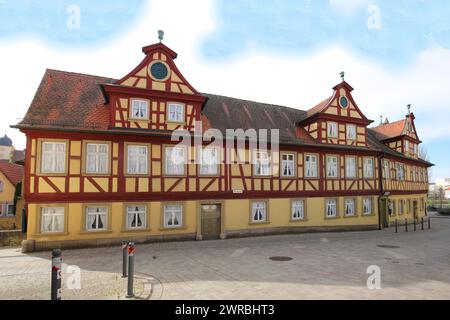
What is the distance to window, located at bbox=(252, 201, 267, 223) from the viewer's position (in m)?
17.7

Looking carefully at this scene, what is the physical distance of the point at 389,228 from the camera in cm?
2319

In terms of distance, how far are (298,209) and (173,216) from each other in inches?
322

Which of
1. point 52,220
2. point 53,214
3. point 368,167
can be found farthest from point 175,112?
point 368,167

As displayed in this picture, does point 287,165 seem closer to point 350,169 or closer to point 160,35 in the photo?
point 350,169

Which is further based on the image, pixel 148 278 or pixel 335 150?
pixel 335 150

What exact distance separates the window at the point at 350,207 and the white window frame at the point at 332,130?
4650mm

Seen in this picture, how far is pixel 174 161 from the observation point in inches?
617

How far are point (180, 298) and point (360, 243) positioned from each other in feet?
40.1

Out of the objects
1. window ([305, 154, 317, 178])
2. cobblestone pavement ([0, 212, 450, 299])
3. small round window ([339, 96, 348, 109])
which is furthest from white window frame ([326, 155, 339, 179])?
cobblestone pavement ([0, 212, 450, 299])

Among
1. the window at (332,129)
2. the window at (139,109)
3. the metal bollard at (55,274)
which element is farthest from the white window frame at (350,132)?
the metal bollard at (55,274)

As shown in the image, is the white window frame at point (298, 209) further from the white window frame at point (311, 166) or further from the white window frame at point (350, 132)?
the white window frame at point (350, 132)

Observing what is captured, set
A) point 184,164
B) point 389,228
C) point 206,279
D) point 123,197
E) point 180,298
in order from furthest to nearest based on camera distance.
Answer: point 389,228 → point 184,164 → point 123,197 → point 206,279 → point 180,298
